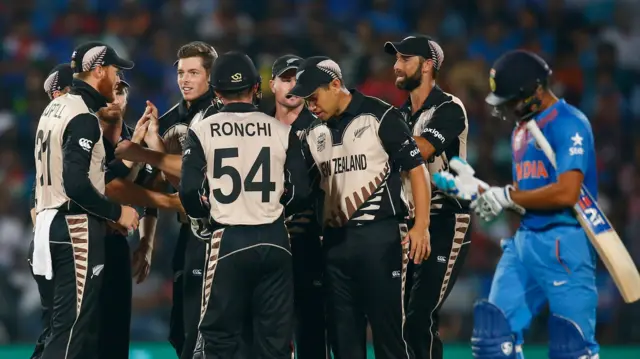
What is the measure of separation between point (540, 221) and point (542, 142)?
47cm

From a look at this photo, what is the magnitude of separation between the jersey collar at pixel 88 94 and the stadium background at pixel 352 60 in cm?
480

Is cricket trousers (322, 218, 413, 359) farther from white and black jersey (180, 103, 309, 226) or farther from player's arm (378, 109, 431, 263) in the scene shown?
white and black jersey (180, 103, 309, 226)

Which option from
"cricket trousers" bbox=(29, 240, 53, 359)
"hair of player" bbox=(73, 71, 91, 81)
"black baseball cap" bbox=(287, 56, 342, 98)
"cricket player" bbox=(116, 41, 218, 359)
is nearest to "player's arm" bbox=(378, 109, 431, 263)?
"black baseball cap" bbox=(287, 56, 342, 98)

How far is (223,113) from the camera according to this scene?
6488mm

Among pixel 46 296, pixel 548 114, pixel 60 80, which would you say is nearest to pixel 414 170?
pixel 548 114

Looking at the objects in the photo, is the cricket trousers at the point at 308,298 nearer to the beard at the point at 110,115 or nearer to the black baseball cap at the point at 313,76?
the black baseball cap at the point at 313,76

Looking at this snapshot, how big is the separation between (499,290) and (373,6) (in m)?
8.41

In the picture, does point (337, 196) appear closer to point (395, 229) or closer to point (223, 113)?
point (395, 229)

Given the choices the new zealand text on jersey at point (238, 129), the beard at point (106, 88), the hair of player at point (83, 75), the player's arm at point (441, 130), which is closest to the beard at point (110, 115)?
the beard at point (106, 88)

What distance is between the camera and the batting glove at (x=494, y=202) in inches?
233

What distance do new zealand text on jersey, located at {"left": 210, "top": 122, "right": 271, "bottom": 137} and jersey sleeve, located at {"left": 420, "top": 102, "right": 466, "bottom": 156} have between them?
1.35 meters

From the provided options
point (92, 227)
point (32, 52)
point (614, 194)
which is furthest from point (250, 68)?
point (32, 52)

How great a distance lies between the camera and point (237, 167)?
633 cm

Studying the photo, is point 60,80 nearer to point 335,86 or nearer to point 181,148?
point 181,148
